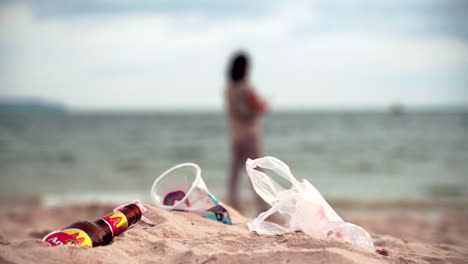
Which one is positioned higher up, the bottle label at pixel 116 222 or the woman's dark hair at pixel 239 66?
the woman's dark hair at pixel 239 66

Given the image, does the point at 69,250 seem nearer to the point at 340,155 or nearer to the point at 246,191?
the point at 246,191

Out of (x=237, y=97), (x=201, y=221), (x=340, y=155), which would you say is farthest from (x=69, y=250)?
(x=340, y=155)

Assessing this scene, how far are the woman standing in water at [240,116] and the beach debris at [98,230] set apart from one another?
2.50 meters

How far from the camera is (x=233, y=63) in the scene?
176 inches

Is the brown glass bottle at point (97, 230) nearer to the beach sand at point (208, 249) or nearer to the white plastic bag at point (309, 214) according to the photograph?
the beach sand at point (208, 249)

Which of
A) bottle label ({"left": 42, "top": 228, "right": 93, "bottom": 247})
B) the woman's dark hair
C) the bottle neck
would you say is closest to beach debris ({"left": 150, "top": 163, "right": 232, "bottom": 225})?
the bottle neck

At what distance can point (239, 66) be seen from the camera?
174 inches

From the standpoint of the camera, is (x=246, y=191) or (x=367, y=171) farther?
(x=367, y=171)

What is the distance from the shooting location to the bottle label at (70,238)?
1688 mm

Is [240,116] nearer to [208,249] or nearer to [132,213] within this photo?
[132,213]

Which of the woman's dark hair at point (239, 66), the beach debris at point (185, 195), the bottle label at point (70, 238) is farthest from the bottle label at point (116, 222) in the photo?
the woman's dark hair at point (239, 66)

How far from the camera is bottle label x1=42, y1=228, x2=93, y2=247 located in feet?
5.54

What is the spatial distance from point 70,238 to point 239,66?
3.07 m

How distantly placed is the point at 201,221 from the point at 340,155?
12.6 m
